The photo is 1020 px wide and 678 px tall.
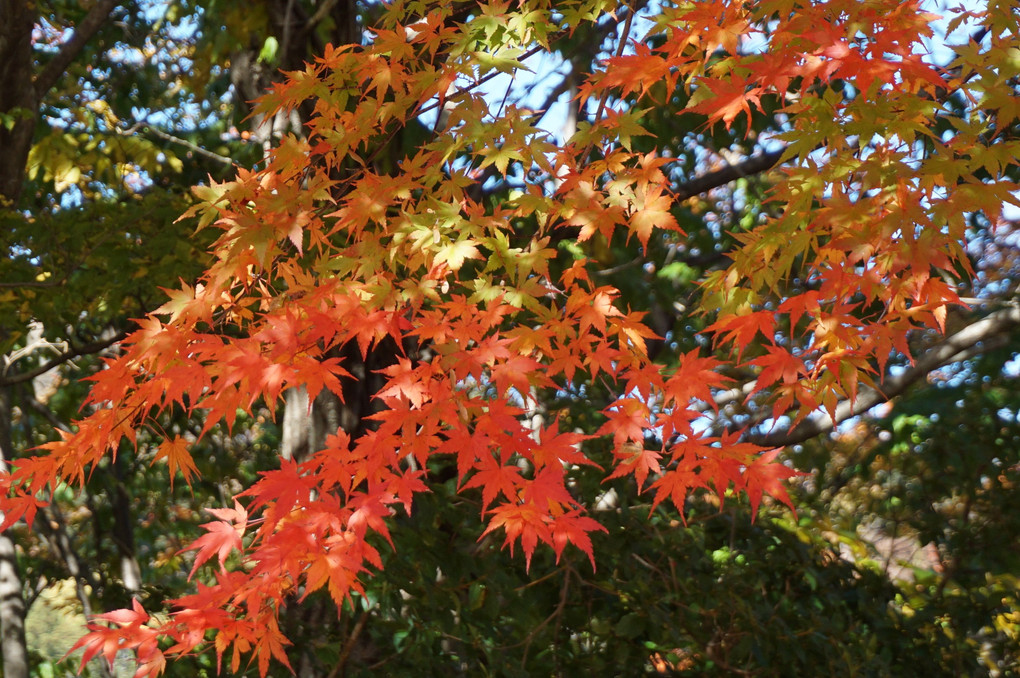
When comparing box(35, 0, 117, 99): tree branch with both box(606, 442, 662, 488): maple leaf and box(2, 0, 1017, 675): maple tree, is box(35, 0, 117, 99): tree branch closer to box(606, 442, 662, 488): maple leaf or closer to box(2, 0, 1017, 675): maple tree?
box(2, 0, 1017, 675): maple tree

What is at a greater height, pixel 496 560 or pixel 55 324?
pixel 55 324

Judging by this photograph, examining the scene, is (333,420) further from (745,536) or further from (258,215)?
(745,536)

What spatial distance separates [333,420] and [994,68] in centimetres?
302

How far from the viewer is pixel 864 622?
18.3 ft

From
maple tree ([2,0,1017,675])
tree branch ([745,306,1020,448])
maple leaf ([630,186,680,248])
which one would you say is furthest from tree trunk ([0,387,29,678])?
tree branch ([745,306,1020,448])

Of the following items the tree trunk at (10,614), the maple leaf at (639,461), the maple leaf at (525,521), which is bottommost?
the tree trunk at (10,614)

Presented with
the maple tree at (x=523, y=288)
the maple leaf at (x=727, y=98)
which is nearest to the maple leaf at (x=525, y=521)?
the maple tree at (x=523, y=288)

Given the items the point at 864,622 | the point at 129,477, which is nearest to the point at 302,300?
the point at 864,622

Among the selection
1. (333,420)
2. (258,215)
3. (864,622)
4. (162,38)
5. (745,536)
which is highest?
(162,38)

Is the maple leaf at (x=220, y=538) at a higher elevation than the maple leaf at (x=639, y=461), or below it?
below

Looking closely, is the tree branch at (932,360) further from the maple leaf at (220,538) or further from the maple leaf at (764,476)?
the maple leaf at (220,538)

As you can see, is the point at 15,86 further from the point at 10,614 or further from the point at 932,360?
the point at 932,360

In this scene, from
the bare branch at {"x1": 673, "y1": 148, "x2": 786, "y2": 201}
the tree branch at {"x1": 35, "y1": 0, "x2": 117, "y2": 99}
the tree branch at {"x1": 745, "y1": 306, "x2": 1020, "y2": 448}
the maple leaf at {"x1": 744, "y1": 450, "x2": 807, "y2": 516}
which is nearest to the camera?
the maple leaf at {"x1": 744, "y1": 450, "x2": 807, "y2": 516}

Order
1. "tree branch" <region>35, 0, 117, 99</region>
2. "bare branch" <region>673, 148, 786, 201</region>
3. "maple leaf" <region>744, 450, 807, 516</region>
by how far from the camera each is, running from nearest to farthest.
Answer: "maple leaf" <region>744, 450, 807, 516</region>
"bare branch" <region>673, 148, 786, 201</region>
"tree branch" <region>35, 0, 117, 99</region>
